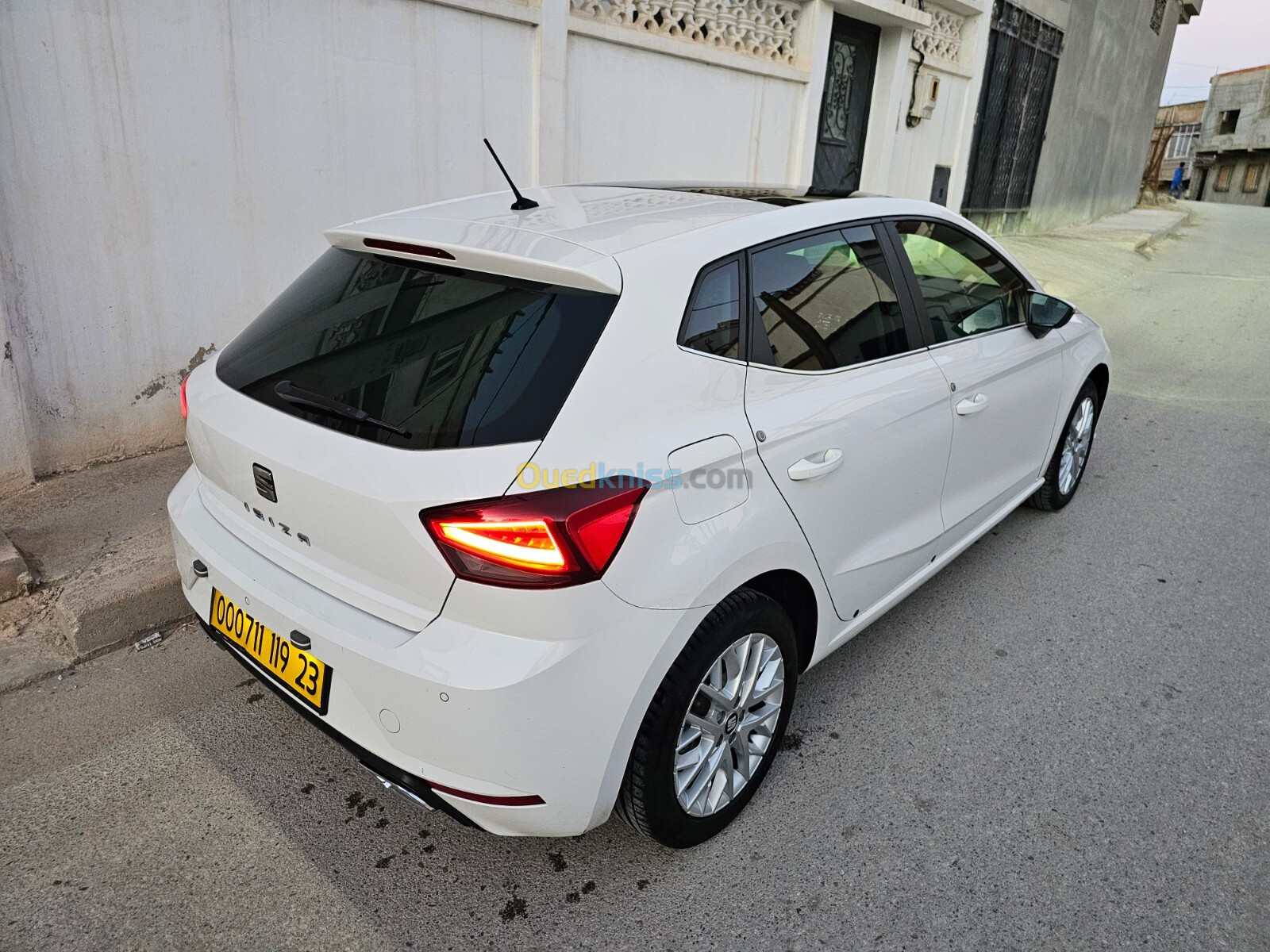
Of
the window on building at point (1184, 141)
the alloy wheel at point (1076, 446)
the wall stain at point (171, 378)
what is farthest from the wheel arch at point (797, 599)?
the window on building at point (1184, 141)

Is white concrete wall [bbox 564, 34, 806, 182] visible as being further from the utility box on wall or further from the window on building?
the window on building

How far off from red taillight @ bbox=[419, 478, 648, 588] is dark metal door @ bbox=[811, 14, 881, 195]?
8020 mm

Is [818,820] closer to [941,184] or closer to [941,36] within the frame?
[941,36]

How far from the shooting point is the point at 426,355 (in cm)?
205

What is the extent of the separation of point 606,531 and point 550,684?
0.34 meters

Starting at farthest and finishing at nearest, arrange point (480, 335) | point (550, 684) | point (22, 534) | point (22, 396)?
point (22, 396)
point (22, 534)
point (480, 335)
point (550, 684)

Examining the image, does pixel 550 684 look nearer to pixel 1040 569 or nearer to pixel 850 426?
pixel 850 426

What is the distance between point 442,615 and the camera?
74.5 inches

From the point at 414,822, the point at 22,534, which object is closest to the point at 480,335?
the point at 414,822

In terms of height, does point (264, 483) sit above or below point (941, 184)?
below

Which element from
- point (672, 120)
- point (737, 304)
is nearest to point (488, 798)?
point (737, 304)

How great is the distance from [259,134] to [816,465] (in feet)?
12.0

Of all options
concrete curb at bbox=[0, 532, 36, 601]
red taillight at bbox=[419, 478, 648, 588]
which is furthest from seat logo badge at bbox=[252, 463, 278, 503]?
concrete curb at bbox=[0, 532, 36, 601]

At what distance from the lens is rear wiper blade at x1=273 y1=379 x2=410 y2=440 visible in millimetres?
1967
